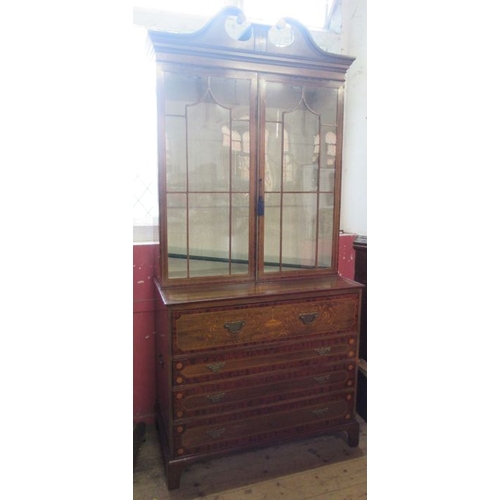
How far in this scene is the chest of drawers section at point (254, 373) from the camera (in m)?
1.62

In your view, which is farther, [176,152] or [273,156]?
[273,156]

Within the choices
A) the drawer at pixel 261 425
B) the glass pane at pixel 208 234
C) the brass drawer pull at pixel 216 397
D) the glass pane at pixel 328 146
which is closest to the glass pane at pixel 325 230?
the glass pane at pixel 328 146

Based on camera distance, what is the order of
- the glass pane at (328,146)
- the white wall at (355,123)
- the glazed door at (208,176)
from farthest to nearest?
the white wall at (355,123) → the glass pane at (328,146) → the glazed door at (208,176)

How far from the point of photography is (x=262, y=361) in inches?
68.0

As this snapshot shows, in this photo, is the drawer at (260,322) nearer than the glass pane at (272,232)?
Yes

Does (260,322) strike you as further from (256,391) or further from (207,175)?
(207,175)

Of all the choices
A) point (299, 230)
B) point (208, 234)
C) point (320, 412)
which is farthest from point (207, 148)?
point (320, 412)

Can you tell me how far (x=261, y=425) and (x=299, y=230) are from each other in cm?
96

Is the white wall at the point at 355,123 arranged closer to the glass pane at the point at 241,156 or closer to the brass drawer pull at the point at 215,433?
the glass pane at the point at 241,156

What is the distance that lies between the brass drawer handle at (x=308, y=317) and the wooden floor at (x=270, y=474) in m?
0.68
